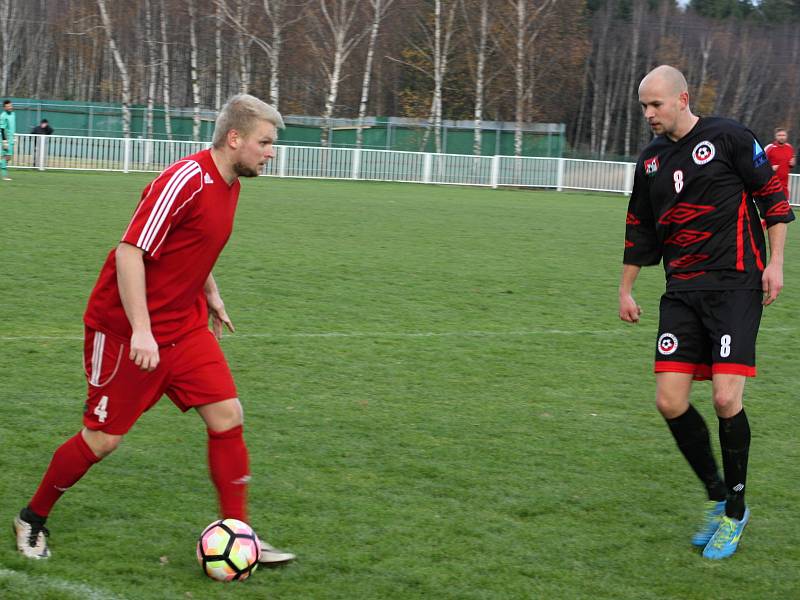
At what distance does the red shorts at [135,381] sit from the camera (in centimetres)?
395

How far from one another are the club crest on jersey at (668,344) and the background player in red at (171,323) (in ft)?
5.86

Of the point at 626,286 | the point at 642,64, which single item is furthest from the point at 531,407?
the point at 642,64

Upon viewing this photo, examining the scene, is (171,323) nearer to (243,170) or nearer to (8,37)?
(243,170)

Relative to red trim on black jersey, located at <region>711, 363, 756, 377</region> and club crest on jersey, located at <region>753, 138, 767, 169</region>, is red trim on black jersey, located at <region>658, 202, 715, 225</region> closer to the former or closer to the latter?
club crest on jersey, located at <region>753, 138, 767, 169</region>

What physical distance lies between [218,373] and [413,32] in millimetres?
53451

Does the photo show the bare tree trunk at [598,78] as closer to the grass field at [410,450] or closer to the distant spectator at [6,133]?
the distant spectator at [6,133]

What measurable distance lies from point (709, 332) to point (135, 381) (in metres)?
2.32

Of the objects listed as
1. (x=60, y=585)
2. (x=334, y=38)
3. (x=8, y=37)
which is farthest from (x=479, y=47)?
(x=60, y=585)

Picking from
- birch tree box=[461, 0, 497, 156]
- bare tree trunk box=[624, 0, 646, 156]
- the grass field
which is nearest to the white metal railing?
birch tree box=[461, 0, 497, 156]

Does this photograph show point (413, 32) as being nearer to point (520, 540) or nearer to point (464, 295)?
point (464, 295)

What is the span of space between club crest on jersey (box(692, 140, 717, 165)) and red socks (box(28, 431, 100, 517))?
2705mm

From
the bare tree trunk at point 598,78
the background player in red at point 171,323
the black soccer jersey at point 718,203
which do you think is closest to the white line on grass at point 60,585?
the background player in red at point 171,323

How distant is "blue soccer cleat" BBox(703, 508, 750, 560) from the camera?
14.4ft

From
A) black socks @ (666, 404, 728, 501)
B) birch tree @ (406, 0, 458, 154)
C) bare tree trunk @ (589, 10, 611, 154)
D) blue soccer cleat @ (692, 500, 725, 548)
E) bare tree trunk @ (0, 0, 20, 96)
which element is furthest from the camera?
bare tree trunk @ (589, 10, 611, 154)
